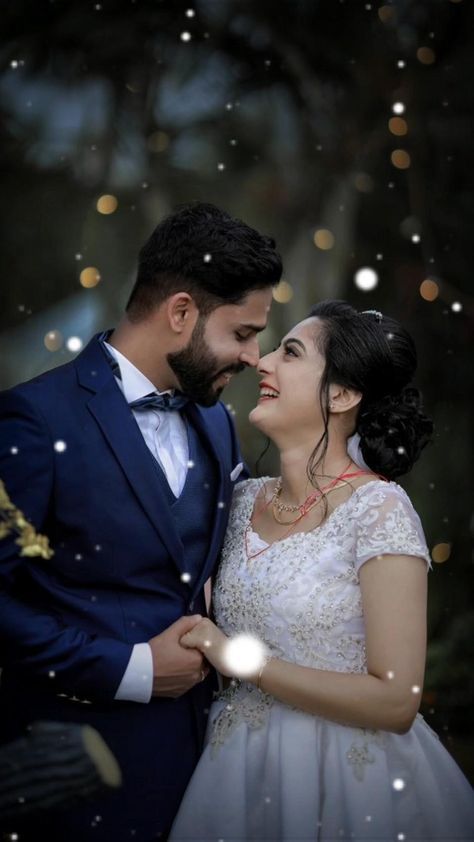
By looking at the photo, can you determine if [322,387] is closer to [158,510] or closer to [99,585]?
[158,510]

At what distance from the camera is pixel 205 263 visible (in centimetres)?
223

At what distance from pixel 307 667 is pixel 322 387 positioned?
0.65 meters

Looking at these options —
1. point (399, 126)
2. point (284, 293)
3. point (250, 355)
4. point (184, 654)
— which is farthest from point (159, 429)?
point (399, 126)

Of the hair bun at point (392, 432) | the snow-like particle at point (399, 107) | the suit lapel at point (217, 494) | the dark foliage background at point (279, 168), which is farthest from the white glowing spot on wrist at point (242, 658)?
the snow-like particle at point (399, 107)

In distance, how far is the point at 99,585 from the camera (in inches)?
77.2

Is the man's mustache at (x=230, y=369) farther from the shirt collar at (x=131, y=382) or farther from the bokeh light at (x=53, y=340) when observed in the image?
the bokeh light at (x=53, y=340)

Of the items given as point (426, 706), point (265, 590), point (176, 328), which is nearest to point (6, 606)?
point (265, 590)

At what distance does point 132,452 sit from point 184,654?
0.43m

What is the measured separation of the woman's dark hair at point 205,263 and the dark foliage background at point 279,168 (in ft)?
5.93

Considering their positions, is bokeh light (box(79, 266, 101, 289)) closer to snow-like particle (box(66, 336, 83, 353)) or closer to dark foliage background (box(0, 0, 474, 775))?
dark foliage background (box(0, 0, 474, 775))

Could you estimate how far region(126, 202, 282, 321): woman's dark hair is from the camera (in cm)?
223

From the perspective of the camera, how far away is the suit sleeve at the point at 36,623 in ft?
6.08

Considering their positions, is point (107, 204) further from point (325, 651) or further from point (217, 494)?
point (325, 651)

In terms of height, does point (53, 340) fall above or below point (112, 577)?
below
